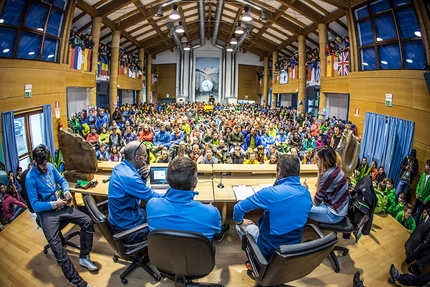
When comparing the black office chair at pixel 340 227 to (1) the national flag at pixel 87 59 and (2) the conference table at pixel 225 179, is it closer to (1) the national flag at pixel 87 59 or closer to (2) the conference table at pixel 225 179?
(2) the conference table at pixel 225 179

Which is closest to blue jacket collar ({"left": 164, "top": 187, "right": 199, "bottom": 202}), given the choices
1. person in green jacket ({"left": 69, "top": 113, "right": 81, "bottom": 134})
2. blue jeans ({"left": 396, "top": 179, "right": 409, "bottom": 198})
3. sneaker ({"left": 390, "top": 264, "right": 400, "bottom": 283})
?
sneaker ({"left": 390, "top": 264, "right": 400, "bottom": 283})

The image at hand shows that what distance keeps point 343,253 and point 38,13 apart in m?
8.20

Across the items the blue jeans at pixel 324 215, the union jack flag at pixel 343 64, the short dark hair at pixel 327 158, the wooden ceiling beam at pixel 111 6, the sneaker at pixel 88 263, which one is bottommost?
the sneaker at pixel 88 263

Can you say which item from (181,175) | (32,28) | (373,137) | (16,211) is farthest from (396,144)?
(32,28)

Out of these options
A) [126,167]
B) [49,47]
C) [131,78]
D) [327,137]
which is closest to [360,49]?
[327,137]

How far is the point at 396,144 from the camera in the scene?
6.49 meters

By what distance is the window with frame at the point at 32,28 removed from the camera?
577cm

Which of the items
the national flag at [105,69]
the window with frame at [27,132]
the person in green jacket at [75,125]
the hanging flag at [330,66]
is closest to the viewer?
the window with frame at [27,132]

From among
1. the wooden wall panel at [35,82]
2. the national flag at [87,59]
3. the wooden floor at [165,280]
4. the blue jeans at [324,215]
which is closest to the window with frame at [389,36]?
the wooden floor at [165,280]

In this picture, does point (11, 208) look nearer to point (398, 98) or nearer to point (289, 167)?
point (289, 167)

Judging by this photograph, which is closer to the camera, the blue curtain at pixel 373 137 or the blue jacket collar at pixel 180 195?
the blue jacket collar at pixel 180 195

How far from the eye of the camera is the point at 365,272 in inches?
113

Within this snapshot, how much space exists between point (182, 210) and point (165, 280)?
130 cm

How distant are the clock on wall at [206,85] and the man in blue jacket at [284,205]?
23188mm
